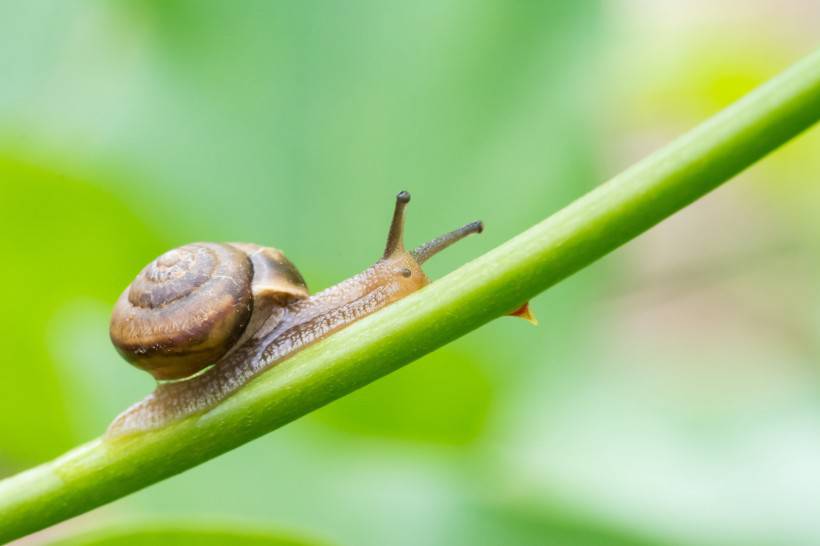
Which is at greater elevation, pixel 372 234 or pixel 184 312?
pixel 372 234

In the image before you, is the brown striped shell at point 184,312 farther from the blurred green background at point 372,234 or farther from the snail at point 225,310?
the blurred green background at point 372,234

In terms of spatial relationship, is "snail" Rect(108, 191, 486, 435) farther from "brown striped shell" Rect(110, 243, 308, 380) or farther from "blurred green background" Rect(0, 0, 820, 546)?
"blurred green background" Rect(0, 0, 820, 546)

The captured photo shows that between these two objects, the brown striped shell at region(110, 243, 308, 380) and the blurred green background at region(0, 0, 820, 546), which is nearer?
the brown striped shell at region(110, 243, 308, 380)

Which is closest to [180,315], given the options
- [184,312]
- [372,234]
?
[184,312]

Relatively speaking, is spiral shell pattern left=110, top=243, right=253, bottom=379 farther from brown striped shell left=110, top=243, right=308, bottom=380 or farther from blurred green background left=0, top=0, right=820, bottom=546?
blurred green background left=0, top=0, right=820, bottom=546

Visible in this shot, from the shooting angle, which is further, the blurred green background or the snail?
the blurred green background

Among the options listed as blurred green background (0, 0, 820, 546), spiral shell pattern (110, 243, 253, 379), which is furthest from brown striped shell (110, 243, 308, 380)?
blurred green background (0, 0, 820, 546)

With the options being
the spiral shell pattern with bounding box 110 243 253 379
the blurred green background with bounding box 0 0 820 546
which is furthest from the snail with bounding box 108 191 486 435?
the blurred green background with bounding box 0 0 820 546

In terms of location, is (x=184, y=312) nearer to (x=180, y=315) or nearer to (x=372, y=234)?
(x=180, y=315)
